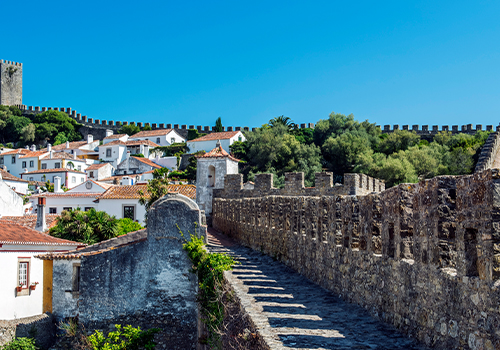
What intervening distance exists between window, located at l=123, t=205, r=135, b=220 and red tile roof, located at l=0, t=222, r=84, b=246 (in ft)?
40.2

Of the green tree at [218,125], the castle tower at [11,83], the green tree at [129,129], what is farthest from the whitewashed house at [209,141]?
the castle tower at [11,83]

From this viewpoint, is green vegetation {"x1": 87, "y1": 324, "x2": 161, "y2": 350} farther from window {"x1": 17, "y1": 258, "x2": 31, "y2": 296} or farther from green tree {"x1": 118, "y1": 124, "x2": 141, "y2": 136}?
green tree {"x1": 118, "y1": 124, "x2": 141, "y2": 136}

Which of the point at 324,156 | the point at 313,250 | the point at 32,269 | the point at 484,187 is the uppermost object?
the point at 324,156

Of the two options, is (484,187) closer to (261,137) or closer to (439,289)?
(439,289)

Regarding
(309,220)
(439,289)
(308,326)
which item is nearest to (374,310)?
(308,326)

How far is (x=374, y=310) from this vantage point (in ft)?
20.2

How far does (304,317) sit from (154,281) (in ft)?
32.1

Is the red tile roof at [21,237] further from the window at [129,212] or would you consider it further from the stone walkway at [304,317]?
the stone walkway at [304,317]

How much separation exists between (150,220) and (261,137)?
43.4 meters

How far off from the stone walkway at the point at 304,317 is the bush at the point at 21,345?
11.0m

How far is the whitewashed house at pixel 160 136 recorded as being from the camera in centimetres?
7750

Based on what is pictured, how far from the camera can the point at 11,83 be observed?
339ft

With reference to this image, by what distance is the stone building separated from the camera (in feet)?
49.7

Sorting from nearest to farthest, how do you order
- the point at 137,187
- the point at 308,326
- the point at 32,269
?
the point at 308,326 < the point at 32,269 < the point at 137,187
